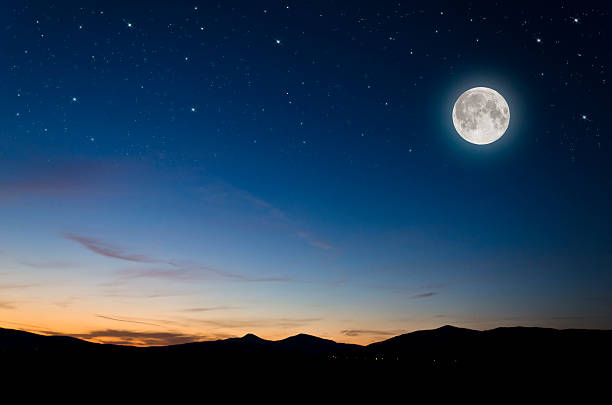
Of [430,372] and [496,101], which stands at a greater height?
[496,101]

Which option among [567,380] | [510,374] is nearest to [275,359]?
[510,374]

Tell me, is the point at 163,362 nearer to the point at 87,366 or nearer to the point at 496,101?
the point at 87,366

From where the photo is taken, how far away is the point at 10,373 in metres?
19.0

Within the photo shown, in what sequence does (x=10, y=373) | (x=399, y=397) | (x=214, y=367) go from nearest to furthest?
1. (x=399, y=397)
2. (x=10, y=373)
3. (x=214, y=367)

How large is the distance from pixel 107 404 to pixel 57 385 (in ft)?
14.1

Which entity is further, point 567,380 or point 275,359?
point 275,359

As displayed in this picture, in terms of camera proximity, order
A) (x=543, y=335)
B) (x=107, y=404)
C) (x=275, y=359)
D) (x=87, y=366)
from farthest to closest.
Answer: (x=543, y=335) < (x=275, y=359) < (x=87, y=366) < (x=107, y=404)

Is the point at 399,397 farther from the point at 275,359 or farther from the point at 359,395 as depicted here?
the point at 275,359

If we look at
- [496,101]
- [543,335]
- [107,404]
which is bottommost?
[107,404]

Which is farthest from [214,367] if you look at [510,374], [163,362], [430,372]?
[510,374]

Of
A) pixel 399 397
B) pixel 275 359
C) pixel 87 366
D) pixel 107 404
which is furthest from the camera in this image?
pixel 275 359

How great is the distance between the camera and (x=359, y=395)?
17.7 meters

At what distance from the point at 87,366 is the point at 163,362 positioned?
13.8ft

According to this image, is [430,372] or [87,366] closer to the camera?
[87,366]
